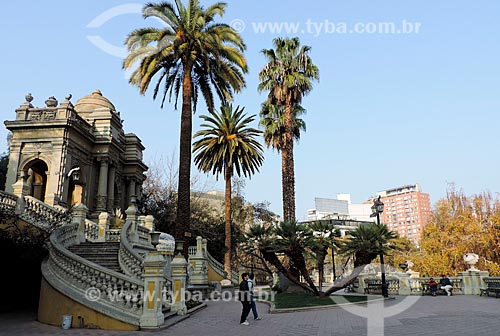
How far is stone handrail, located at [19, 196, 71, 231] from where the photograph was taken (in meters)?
17.6

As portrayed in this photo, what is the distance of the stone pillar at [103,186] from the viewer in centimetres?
3130

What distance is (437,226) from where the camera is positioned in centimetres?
3497

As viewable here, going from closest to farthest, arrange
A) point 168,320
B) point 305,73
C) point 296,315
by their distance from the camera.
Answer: point 168,320 < point 296,315 < point 305,73

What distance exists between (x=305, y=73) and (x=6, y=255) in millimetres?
21121

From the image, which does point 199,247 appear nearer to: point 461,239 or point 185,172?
point 185,172

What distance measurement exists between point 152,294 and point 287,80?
765 inches

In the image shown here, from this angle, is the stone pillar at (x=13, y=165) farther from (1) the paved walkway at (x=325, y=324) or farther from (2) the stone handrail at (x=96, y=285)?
(2) the stone handrail at (x=96, y=285)

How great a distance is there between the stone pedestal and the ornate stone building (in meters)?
24.1

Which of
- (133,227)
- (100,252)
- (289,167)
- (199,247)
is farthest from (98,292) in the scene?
(199,247)

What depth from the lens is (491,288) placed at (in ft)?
63.7

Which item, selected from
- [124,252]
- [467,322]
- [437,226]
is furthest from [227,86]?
[437,226]

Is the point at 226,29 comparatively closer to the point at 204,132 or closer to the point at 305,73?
the point at 305,73

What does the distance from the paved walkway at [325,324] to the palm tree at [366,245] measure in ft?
10.4

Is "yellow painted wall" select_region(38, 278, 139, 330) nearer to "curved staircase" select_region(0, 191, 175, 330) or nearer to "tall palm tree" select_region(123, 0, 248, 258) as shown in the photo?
"curved staircase" select_region(0, 191, 175, 330)
